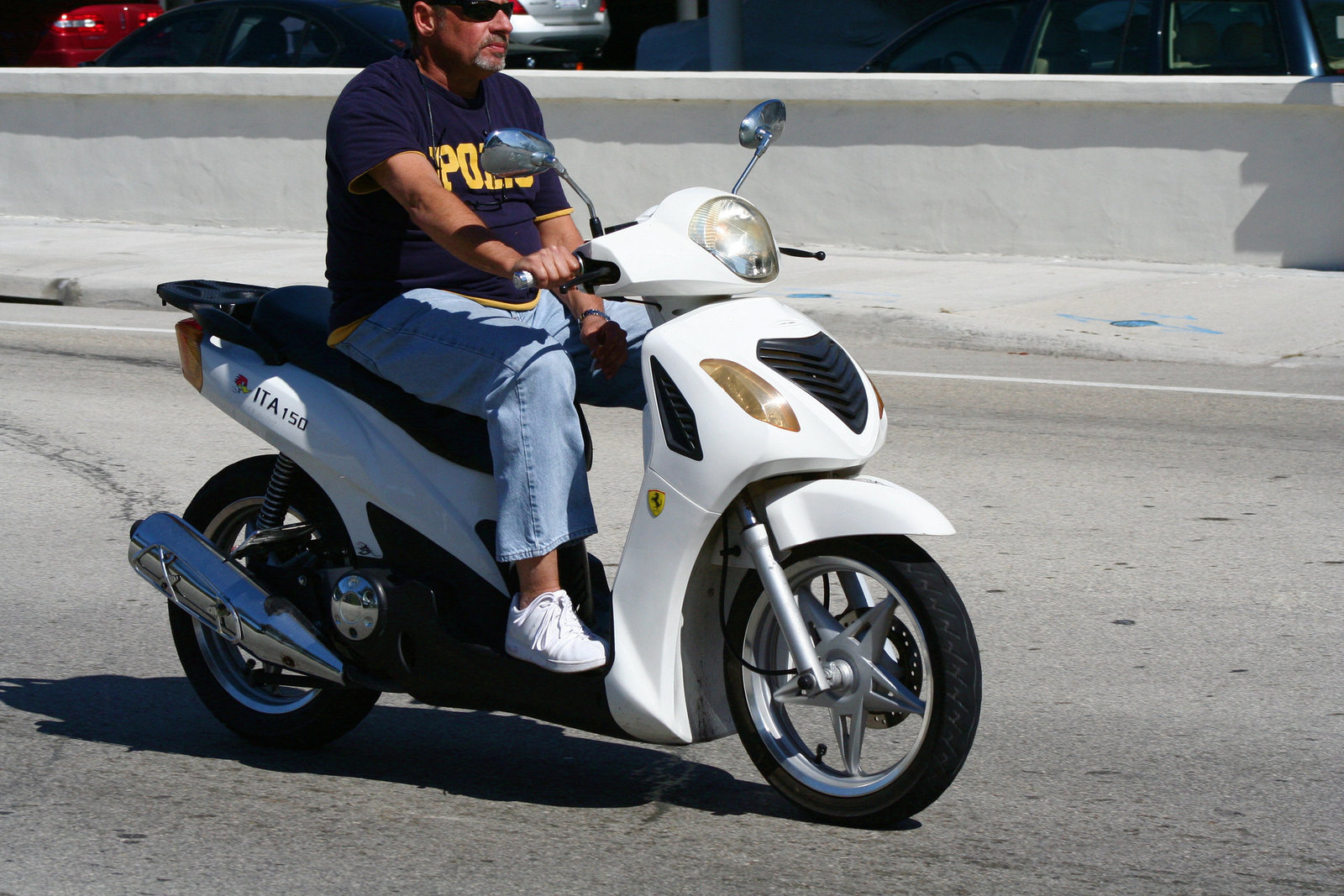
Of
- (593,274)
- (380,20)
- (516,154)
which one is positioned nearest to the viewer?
(516,154)

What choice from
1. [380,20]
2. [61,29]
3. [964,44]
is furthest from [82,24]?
[964,44]

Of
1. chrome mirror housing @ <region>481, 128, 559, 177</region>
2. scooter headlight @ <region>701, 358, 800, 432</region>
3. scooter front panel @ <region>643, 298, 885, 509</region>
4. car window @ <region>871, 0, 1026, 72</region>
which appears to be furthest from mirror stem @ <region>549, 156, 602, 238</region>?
car window @ <region>871, 0, 1026, 72</region>

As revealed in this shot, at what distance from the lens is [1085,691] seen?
440cm

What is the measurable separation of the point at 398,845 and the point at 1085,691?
1.88m

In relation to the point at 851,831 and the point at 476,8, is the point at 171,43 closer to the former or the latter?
the point at 476,8

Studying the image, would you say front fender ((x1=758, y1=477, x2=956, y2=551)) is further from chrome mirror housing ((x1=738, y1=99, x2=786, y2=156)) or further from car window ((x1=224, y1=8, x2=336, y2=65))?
car window ((x1=224, y1=8, x2=336, y2=65))

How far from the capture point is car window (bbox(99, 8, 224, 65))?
15.6 m

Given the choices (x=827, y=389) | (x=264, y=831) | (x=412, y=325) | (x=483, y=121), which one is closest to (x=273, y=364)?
(x=412, y=325)

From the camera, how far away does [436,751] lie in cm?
417

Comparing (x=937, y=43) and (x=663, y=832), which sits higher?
(x=937, y=43)

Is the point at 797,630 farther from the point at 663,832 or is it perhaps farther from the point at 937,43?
the point at 937,43

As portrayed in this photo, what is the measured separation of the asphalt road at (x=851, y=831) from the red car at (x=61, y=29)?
18.4 metres

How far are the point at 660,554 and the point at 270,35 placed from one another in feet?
42.3

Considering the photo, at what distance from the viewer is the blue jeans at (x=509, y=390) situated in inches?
143
